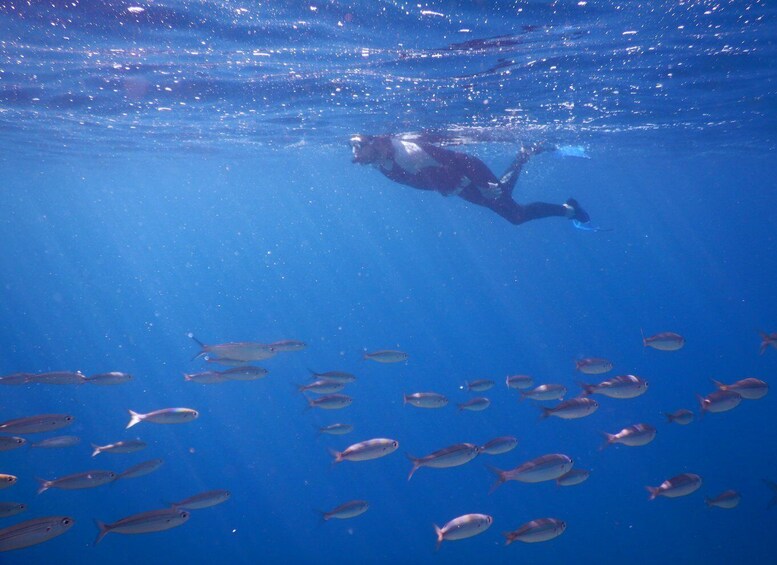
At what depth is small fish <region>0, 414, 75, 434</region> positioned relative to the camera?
6.76 meters

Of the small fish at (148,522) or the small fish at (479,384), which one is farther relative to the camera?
the small fish at (479,384)

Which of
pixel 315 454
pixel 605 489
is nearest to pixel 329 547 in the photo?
pixel 315 454

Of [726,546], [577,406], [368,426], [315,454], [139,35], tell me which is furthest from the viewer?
[368,426]

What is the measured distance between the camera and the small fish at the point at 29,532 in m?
5.25

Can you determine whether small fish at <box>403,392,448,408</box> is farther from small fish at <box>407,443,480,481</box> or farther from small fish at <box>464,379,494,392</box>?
small fish at <box>407,443,480,481</box>

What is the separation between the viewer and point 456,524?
21.7 feet

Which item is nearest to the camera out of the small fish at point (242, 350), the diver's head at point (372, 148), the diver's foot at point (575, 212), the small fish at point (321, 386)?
the small fish at point (242, 350)

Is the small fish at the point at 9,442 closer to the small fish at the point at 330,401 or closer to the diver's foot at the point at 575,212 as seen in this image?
the small fish at the point at 330,401

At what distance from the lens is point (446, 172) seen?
14.5 m

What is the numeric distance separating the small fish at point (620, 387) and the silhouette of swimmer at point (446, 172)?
25.6 ft

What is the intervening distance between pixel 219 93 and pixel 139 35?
5.23 meters

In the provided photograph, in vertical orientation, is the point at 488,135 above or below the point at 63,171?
below

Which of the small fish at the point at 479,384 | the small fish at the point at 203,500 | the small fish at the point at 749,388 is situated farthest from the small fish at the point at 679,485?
the small fish at the point at 203,500

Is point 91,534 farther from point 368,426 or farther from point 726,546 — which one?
point 726,546
